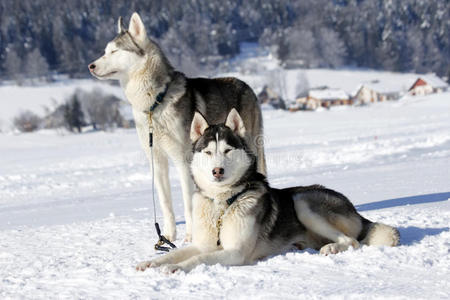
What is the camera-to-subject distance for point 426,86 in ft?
308

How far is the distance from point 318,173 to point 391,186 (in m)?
4.04

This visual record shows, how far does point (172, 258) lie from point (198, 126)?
135cm

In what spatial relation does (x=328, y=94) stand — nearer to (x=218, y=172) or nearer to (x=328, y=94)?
(x=328, y=94)

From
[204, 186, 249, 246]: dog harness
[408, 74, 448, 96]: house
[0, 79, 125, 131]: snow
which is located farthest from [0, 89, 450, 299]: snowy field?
[408, 74, 448, 96]: house

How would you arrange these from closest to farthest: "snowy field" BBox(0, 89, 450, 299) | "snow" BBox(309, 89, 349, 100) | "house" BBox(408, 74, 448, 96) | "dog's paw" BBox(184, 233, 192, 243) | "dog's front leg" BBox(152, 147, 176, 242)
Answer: "snowy field" BBox(0, 89, 450, 299) < "dog's paw" BBox(184, 233, 192, 243) < "dog's front leg" BBox(152, 147, 176, 242) < "snow" BBox(309, 89, 349, 100) < "house" BBox(408, 74, 448, 96)

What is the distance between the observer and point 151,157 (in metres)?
6.48

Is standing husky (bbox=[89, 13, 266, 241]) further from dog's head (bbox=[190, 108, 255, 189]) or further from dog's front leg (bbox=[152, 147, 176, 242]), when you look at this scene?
dog's head (bbox=[190, 108, 255, 189])

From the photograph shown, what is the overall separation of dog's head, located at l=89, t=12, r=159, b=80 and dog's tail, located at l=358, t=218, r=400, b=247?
338 cm

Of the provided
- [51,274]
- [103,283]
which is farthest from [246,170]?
[51,274]

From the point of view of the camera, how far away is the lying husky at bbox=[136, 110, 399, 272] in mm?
4527

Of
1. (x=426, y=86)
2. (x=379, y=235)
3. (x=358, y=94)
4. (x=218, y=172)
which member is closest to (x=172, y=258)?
(x=218, y=172)

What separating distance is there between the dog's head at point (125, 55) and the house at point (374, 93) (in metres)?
90.1

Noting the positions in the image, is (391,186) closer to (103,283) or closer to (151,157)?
(151,157)

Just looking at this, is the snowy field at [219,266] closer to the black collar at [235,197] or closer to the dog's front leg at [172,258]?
the dog's front leg at [172,258]
